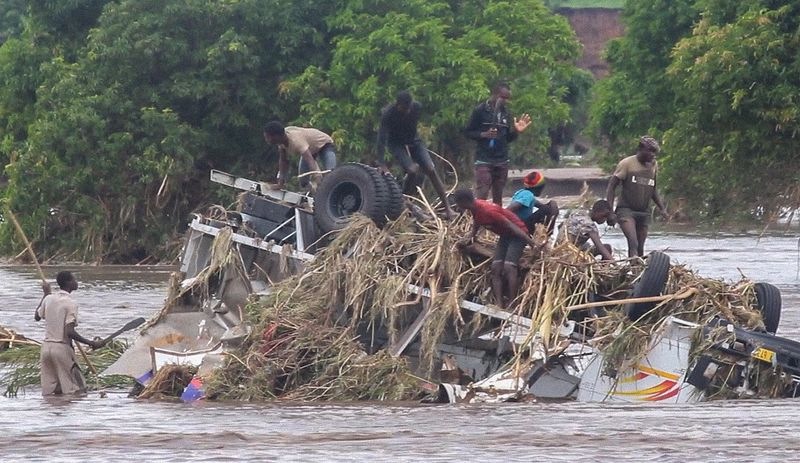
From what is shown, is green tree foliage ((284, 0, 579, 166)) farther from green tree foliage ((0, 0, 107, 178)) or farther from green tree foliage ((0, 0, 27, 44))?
green tree foliage ((0, 0, 27, 44))

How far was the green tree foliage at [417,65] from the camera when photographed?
3203 centimetres

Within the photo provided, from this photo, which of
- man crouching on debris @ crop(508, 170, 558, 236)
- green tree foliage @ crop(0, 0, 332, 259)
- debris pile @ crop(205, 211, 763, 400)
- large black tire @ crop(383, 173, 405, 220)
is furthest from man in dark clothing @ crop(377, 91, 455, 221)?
green tree foliage @ crop(0, 0, 332, 259)

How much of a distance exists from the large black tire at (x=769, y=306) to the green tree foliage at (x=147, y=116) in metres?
18.2

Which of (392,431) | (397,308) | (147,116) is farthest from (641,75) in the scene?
(392,431)

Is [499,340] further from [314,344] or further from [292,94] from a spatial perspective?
[292,94]

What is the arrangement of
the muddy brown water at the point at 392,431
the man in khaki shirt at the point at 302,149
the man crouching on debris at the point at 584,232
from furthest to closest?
the man in khaki shirt at the point at 302,149 < the man crouching on debris at the point at 584,232 < the muddy brown water at the point at 392,431

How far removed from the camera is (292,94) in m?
32.0

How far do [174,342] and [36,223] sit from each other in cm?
1807

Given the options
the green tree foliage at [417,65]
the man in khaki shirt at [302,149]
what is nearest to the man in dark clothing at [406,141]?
the man in khaki shirt at [302,149]

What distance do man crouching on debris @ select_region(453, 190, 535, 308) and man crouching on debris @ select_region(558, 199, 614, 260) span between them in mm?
623

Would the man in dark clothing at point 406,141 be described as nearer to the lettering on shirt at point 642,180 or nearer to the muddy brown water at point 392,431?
the lettering on shirt at point 642,180

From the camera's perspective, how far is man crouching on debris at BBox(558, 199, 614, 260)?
45.4 feet

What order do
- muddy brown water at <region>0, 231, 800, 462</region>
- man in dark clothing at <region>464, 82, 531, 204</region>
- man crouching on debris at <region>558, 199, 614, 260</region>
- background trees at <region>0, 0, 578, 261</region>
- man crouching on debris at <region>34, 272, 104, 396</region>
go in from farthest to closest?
background trees at <region>0, 0, 578, 261</region> → man in dark clothing at <region>464, 82, 531, 204</region> → man crouching on debris at <region>34, 272, 104, 396</region> → man crouching on debris at <region>558, 199, 614, 260</region> → muddy brown water at <region>0, 231, 800, 462</region>

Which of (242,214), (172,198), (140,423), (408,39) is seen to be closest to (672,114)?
(408,39)
